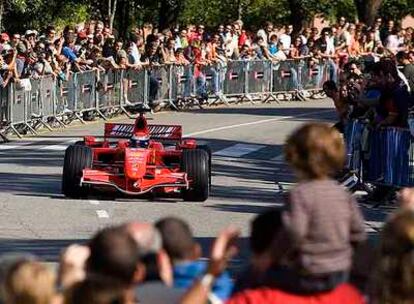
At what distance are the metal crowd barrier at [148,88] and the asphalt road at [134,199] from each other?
1.77ft

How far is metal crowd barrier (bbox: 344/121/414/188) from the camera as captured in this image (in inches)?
716

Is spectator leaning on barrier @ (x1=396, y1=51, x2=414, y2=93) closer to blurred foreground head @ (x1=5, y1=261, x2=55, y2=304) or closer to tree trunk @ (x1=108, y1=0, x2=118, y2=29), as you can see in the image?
blurred foreground head @ (x1=5, y1=261, x2=55, y2=304)

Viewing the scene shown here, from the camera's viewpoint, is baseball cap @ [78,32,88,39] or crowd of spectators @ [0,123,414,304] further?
baseball cap @ [78,32,88,39]

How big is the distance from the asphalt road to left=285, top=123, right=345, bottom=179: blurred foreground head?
6362 mm

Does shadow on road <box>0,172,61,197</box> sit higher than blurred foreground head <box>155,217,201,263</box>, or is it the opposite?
blurred foreground head <box>155,217,201,263</box>

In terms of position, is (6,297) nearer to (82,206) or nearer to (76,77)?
(82,206)

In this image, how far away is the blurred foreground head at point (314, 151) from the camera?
6980mm

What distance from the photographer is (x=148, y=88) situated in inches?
1329

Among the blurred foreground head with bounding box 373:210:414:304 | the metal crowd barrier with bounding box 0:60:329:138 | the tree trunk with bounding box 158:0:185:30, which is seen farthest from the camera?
the tree trunk with bounding box 158:0:185:30

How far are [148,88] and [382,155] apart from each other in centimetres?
1546

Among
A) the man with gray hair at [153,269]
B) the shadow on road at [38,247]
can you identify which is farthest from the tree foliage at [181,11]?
the man with gray hair at [153,269]

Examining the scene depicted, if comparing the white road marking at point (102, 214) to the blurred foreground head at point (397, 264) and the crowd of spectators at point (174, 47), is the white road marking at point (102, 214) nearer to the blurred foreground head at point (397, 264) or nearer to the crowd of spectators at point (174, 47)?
the crowd of spectators at point (174, 47)

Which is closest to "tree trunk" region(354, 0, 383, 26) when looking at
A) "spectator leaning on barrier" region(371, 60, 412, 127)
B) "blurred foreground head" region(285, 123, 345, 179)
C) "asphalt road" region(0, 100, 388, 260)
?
"asphalt road" region(0, 100, 388, 260)

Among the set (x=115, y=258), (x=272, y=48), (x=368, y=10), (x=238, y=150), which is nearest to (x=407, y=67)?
(x=238, y=150)
